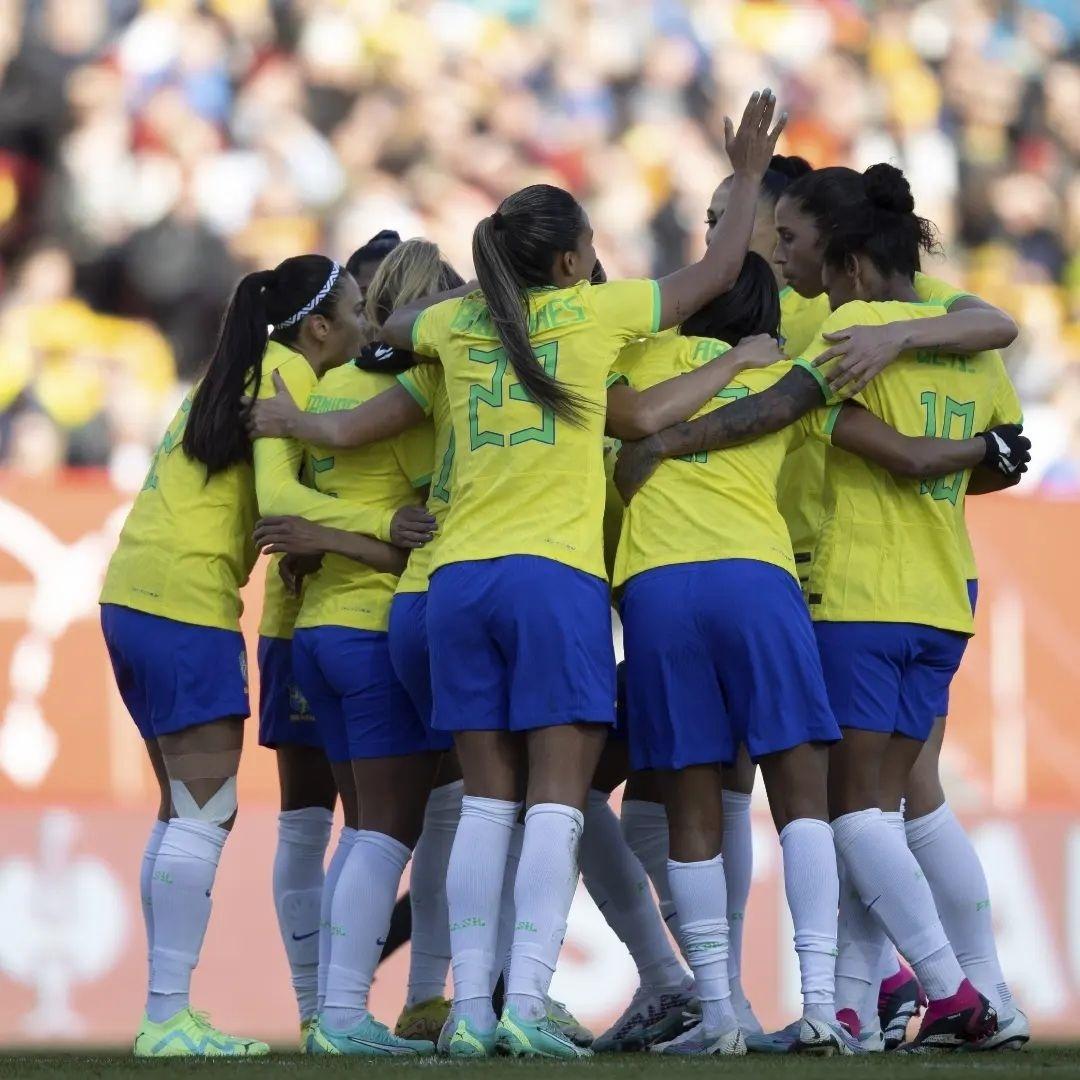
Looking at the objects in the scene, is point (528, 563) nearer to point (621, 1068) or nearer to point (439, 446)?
point (439, 446)

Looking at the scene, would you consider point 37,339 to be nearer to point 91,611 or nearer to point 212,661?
point 91,611

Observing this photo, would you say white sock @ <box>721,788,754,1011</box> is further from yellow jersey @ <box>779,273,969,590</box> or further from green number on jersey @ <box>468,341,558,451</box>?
green number on jersey @ <box>468,341,558,451</box>

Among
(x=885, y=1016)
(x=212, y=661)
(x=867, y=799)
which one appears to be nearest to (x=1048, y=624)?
(x=885, y=1016)

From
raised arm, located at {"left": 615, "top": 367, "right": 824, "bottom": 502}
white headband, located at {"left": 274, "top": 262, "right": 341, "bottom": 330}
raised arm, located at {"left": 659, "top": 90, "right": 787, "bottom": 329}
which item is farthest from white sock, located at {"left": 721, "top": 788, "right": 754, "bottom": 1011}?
white headband, located at {"left": 274, "top": 262, "right": 341, "bottom": 330}

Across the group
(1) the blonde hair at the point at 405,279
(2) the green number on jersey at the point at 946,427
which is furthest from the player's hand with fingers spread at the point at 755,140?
(1) the blonde hair at the point at 405,279

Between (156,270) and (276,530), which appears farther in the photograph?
(156,270)

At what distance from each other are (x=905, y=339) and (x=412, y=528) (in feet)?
3.82

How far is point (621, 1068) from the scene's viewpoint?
340cm

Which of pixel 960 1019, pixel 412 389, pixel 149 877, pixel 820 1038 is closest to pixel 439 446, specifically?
pixel 412 389

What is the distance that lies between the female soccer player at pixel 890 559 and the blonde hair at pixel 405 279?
2.73ft

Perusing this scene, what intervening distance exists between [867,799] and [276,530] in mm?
1436

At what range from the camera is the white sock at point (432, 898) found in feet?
14.9

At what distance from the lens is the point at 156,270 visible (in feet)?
29.3

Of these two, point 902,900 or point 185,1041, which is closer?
point 902,900
